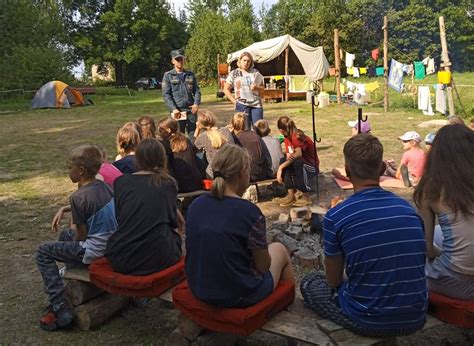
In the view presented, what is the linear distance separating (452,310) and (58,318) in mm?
2415

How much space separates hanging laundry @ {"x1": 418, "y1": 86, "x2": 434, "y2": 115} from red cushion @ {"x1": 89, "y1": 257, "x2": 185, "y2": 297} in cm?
1271

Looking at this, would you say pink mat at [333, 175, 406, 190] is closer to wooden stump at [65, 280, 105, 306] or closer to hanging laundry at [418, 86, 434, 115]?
wooden stump at [65, 280, 105, 306]

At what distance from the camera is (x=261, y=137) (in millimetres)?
6074

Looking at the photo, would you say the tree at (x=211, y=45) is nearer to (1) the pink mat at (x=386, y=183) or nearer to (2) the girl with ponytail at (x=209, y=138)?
(1) the pink mat at (x=386, y=183)

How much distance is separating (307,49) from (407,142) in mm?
15719

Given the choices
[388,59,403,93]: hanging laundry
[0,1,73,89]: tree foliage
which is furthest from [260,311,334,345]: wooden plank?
[0,1,73,89]: tree foliage

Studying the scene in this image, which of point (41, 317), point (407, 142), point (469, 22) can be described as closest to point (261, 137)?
point (407, 142)

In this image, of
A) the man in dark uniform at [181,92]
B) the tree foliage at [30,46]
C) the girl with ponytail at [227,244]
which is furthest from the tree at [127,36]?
the girl with ponytail at [227,244]

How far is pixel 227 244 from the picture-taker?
238 centimetres

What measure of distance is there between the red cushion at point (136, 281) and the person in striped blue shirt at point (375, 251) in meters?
1.08

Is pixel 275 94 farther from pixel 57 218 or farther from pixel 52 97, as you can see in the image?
pixel 57 218

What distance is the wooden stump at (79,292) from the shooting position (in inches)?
124

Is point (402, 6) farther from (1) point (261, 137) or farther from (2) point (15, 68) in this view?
(1) point (261, 137)

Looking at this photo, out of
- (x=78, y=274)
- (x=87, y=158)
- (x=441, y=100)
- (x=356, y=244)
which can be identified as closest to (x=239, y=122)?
(x=87, y=158)
